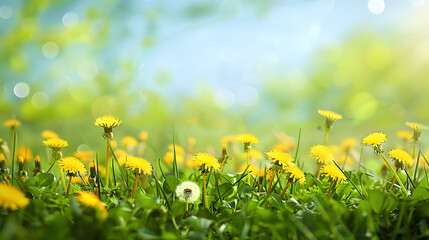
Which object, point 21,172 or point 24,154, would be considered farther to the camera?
point 24,154

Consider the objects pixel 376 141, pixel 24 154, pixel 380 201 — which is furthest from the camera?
pixel 24 154

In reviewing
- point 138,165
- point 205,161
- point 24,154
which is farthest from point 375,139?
point 24,154

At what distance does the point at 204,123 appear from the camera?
16.5ft

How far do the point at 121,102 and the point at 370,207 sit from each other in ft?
13.3

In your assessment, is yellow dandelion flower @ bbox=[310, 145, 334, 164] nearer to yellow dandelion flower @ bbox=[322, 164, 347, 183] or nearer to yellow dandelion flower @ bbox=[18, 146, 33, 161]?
yellow dandelion flower @ bbox=[322, 164, 347, 183]

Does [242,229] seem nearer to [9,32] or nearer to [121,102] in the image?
[121,102]

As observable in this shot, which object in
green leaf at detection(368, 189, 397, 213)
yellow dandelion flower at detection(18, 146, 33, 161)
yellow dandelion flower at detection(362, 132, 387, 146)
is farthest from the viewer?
yellow dandelion flower at detection(18, 146, 33, 161)

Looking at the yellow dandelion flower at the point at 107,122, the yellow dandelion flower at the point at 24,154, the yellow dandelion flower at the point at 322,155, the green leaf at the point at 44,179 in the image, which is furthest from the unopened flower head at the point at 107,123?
the yellow dandelion flower at the point at 322,155

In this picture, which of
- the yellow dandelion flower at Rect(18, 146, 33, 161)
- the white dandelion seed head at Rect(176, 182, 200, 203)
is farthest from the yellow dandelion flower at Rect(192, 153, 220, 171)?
the yellow dandelion flower at Rect(18, 146, 33, 161)

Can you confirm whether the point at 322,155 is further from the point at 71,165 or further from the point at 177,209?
the point at 71,165

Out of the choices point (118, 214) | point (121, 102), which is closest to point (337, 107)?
point (121, 102)

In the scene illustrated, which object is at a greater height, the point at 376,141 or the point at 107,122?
the point at 107,122

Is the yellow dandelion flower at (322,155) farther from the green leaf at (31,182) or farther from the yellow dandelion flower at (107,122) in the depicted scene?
the green leaf at (31,182)

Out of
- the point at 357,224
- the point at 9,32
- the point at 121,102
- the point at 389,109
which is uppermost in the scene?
the point at 9,32
